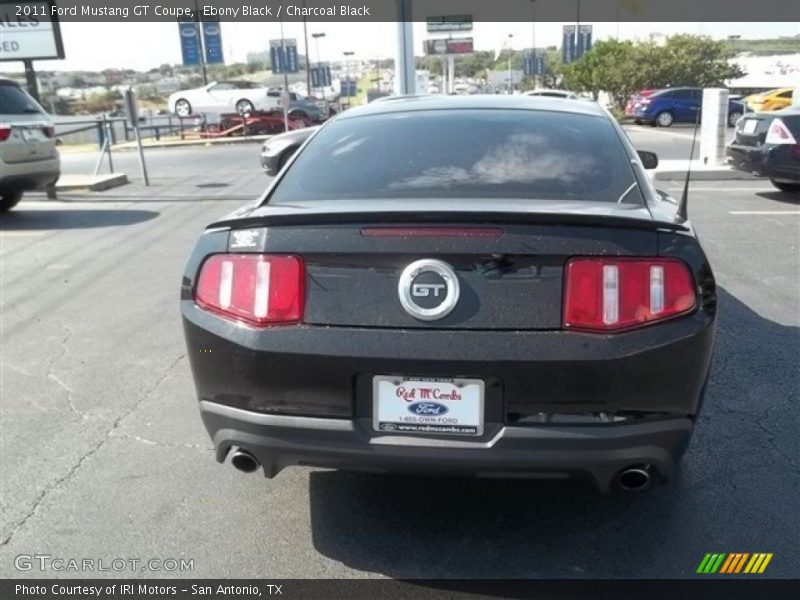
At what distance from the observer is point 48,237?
9195 mm

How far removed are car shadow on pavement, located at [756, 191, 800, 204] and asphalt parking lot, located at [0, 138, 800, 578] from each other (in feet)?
19.1

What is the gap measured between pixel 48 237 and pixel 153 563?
7.31 meters

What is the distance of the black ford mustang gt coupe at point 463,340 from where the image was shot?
2.49 metres

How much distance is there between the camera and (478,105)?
12.8ft

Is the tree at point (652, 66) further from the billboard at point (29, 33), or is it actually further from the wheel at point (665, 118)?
the billboard at point (29, 33)

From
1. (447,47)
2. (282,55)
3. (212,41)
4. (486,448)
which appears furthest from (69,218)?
(447,47)

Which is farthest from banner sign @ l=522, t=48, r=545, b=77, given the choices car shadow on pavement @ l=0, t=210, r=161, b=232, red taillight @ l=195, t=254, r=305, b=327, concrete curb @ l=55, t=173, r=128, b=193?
red taillight @ l=195, t=254, r=305, b=327

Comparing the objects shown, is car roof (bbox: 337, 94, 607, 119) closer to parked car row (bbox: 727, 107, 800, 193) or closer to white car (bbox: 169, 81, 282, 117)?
parked car row (bbox: 727, 107, 800, 193)

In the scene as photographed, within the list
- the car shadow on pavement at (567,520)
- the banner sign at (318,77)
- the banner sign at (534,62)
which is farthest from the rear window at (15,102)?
the banner sign at (534,62)

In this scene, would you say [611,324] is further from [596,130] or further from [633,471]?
[596,130]

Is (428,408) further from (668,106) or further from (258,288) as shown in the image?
(668,106)

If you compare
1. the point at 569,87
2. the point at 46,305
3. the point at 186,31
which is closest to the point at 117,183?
the point at 46,305

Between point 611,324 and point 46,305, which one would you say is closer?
point 611,324

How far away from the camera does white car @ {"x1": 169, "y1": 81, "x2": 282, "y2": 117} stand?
1268 inches
